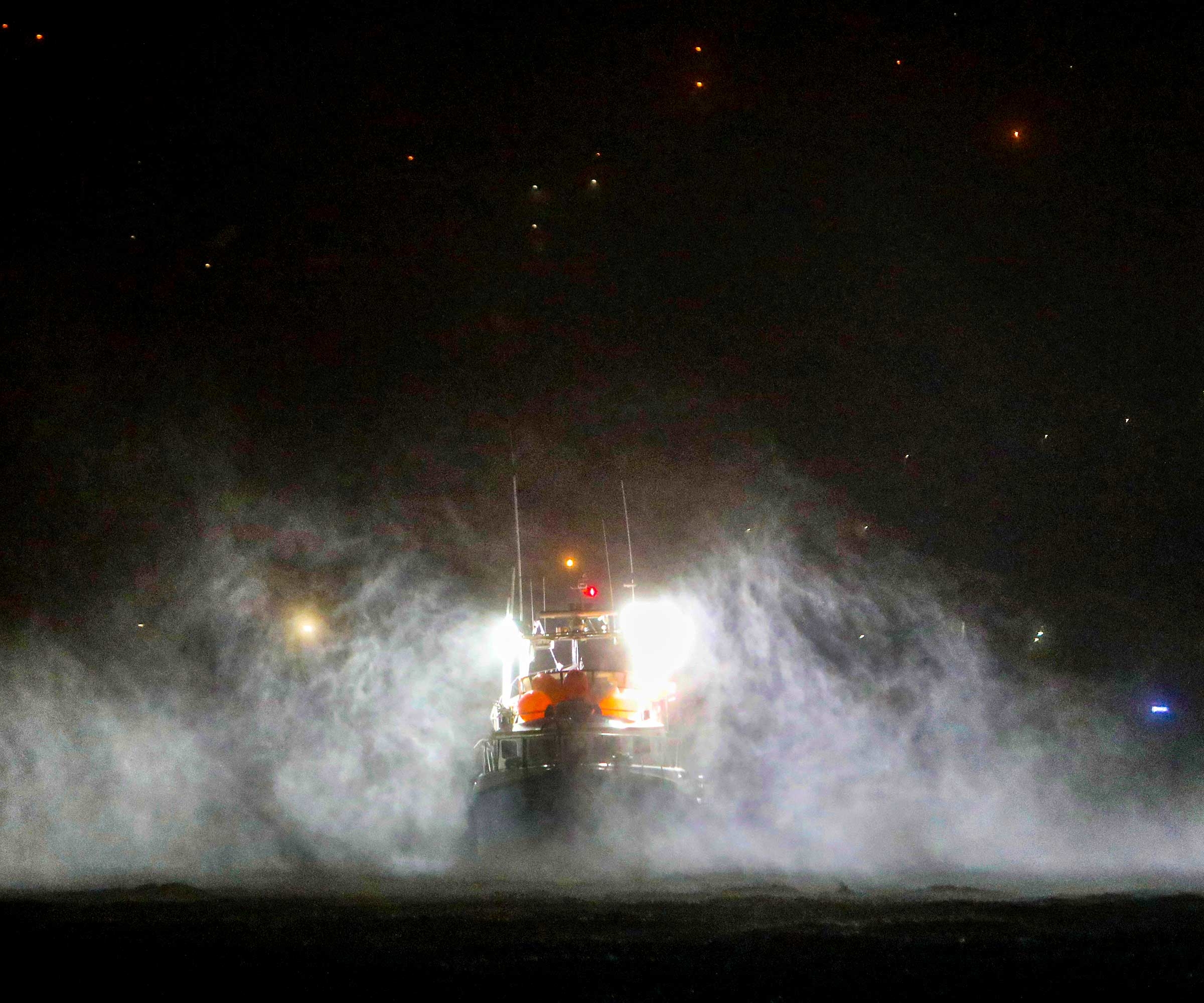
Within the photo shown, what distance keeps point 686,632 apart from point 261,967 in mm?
16865

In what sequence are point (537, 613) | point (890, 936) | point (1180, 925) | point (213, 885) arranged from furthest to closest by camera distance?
point (537, 613)
point (213, 885)
point (1180, 925)
point (890, 936)

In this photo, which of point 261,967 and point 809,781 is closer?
point 261,967

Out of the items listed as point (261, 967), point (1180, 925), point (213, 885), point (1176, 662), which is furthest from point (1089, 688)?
point (261, 967)

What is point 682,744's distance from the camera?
2394 centimetres

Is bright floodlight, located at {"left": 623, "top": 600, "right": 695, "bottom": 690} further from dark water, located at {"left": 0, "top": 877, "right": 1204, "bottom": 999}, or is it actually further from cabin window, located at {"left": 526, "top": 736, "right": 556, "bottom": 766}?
dark water, located at {"left": 0, "top": 877, "right": 1204, "bottom": 999}

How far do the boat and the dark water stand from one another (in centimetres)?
383

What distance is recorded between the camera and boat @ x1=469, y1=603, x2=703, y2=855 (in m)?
16.8

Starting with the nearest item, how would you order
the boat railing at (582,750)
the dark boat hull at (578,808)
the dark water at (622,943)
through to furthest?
the dark water at (622,943), the dark boat hull at (578,808), the boat railing at (582,750)

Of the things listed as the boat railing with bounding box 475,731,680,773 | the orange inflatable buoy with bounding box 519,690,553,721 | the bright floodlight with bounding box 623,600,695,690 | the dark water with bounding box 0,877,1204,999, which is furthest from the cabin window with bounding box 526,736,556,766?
the dark water with bounding box 0,877,1204,999

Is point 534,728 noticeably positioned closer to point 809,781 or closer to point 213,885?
point 213,885

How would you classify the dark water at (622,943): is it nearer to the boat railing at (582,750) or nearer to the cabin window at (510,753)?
the boat railing at (582,750)

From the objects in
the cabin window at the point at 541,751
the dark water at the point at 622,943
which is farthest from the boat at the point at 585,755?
the dark water at the point at 622,943

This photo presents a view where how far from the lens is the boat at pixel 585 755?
16828 mm

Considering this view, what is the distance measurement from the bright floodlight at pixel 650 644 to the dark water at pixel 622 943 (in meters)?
7.10
